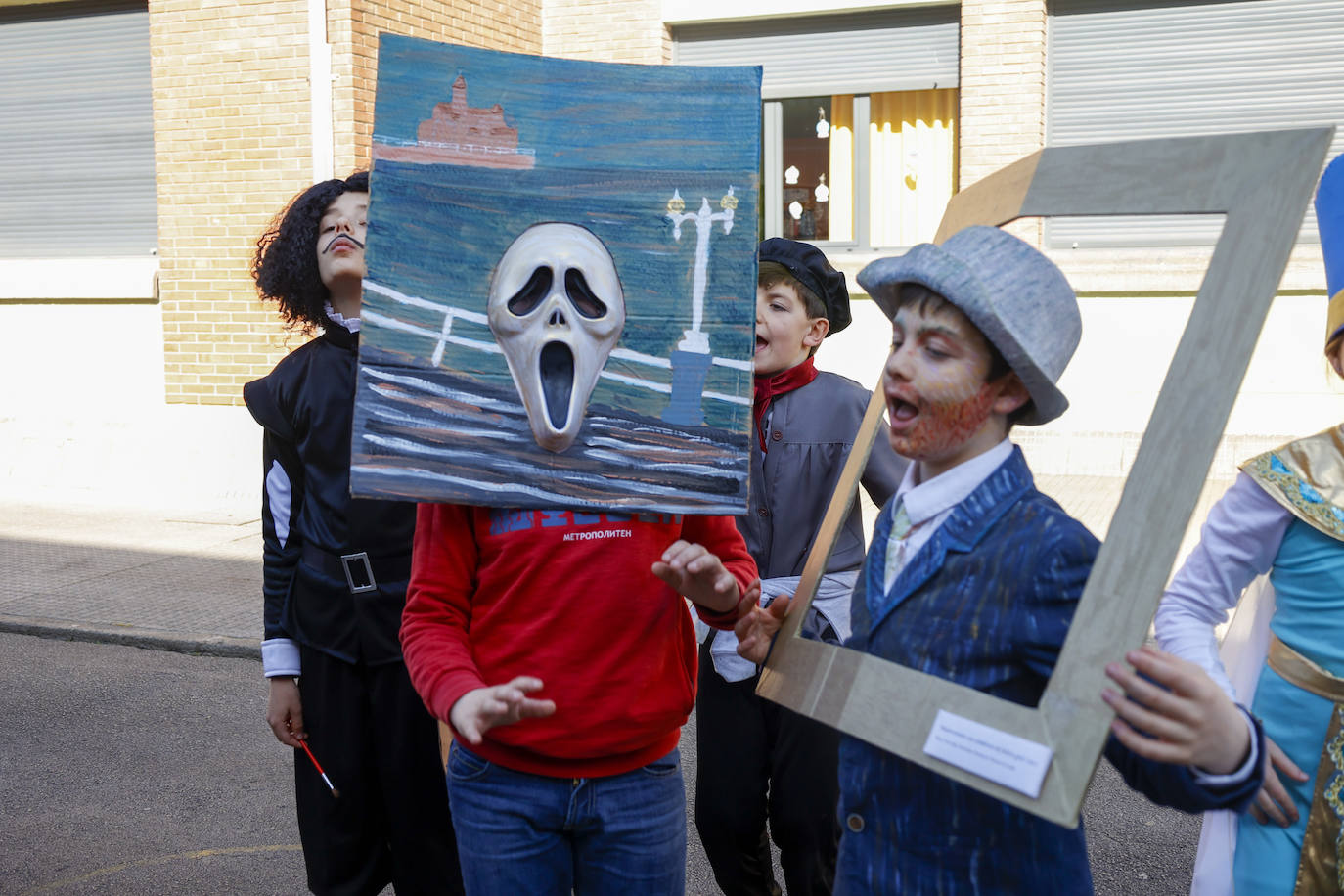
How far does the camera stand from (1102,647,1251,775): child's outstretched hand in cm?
126

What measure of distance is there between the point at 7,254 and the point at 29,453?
2.06 meters

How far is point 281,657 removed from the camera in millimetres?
2766

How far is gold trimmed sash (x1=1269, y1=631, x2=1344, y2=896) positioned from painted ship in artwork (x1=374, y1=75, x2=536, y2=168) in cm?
148

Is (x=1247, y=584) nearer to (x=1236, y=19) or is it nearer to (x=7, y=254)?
(x=1236, y=19)

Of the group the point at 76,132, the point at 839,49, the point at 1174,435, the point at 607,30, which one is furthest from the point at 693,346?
the point at 76,132

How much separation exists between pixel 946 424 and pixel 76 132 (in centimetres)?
1118

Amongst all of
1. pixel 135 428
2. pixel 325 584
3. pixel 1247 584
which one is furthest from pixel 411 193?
pixel 135 428

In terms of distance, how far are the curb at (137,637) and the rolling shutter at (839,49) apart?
21.4 ft

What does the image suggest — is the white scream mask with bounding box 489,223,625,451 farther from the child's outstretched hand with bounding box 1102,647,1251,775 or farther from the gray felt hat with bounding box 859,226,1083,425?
the child's outstretched hand with bounding box 1102,647,1251,775

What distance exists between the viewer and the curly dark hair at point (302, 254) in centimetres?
280

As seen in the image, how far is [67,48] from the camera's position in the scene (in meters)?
10.8

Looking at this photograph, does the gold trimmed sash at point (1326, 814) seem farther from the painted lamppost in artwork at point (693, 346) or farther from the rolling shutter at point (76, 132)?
the rolling shutter at point (76, 132)

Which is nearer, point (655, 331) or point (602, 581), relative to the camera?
point (655, 331)

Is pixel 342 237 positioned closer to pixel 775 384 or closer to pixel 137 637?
Answer: pixel 775 384
